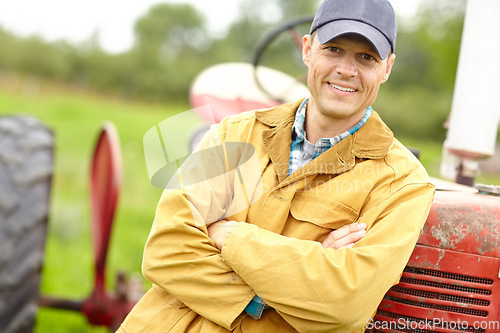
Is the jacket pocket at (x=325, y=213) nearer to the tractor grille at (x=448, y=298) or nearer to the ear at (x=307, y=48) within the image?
the tractor grille at (x=448, y=298)

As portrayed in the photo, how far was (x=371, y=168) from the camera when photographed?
63.6 inches

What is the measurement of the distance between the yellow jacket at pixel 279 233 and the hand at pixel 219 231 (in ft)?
0.07

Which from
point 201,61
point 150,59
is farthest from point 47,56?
point 201,61

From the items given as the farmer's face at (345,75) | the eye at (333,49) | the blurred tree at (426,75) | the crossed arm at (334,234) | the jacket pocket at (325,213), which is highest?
the blurred tree at (426,75)

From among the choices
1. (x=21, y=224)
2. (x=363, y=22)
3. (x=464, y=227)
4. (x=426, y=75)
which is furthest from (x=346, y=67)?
(x=426, y=75)

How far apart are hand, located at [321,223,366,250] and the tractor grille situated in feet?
0.67

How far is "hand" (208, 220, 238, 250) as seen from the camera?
1597 mm

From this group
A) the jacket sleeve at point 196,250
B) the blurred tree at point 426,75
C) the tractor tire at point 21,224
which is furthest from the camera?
the blurred tree at point 426,75

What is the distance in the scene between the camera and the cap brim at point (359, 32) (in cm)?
158

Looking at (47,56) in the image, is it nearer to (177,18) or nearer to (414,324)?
(177,18)

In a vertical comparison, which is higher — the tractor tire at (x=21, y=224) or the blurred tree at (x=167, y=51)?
the blurred tree at (x=167, y=51)

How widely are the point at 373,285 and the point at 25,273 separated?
1.51 meters

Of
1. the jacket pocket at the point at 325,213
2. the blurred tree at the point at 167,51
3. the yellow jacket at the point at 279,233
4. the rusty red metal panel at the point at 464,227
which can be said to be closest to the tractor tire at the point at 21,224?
the yellow jacket at the point at 279,233

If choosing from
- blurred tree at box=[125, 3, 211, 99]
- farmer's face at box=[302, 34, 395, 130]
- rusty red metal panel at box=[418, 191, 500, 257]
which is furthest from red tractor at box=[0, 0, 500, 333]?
blurred tree at box=[125, 3, 211, 99]
